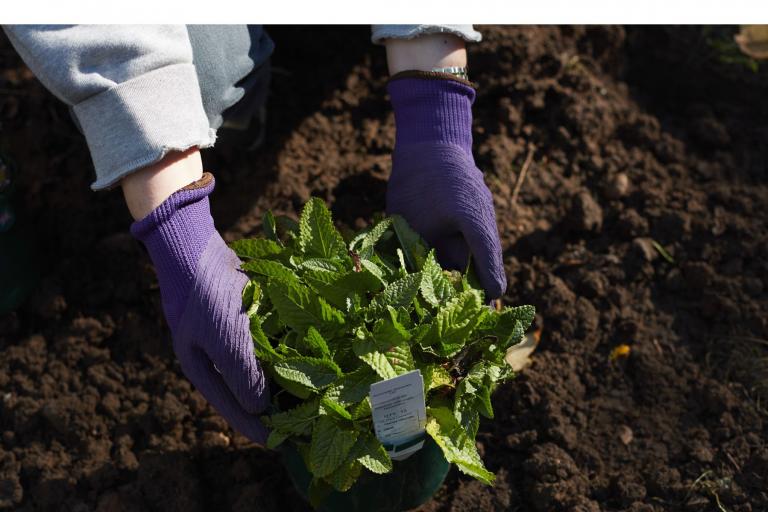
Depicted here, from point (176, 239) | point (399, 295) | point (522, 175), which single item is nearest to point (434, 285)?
point (399, 295)

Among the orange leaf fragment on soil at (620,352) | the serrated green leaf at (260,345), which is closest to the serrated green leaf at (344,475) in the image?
the serrated green leaf at (260,345)

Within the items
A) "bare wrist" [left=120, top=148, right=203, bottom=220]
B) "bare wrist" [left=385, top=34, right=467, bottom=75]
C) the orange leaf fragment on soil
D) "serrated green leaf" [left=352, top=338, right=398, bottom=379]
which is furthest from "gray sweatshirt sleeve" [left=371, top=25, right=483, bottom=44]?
the orange leaf fragment on soil

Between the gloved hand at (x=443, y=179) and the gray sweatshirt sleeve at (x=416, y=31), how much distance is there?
91mm

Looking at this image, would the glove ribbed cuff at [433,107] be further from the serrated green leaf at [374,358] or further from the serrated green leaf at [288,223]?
the serrated green leaf at [374,358]

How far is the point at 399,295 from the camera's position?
4.66 ft

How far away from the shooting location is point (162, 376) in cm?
201

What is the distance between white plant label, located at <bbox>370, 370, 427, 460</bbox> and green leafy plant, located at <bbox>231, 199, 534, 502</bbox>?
27 mm

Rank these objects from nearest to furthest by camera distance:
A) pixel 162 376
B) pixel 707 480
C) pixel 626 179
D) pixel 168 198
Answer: pixel 168 198 < pixel 707 480 < pixel 162 376 < pixel 626 179

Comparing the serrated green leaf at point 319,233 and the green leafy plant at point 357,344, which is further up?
the serrated green leaf at point 319,233

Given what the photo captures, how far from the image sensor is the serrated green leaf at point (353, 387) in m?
1.35

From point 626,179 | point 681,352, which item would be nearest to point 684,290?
point 681,352

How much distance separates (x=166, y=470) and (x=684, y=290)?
4.76 ft

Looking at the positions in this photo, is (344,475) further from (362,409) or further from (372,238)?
(372,238)
